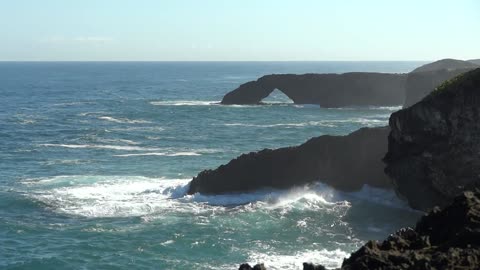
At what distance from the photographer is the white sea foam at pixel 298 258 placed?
102 ft

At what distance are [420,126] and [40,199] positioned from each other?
23.8 m

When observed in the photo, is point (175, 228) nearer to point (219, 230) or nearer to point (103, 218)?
point (219, 230)

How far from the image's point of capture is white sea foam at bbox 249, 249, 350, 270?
102ft

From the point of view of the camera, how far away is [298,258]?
1271 inches

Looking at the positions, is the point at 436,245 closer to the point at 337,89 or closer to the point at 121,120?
the point at 121,120

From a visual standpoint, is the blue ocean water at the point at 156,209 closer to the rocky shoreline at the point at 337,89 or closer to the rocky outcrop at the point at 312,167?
the rocky outcrop at the point at 312,167

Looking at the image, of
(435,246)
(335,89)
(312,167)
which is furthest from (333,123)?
(435,246)

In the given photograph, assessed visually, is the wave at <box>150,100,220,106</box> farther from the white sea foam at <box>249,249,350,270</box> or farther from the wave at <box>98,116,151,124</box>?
the white sea foam at <box>249,249,350,270</box>

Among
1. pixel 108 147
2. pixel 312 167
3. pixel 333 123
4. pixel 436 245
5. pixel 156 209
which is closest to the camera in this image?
pixel 436 245

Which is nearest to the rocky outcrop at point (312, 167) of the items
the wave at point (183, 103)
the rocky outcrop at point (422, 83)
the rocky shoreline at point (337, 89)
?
the rocky outcrop at point (422, 83)

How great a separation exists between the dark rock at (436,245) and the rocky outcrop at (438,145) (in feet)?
53.0

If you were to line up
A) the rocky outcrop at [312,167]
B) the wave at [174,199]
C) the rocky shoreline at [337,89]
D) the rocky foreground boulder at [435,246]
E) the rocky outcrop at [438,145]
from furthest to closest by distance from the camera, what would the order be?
A: the rocky shoreline at [337,89]
the rocky outcrop at [312,167]
the wave at [174,199]
the rocky outcrop at [438,145]
the rocky foreground boulder at [435,246]

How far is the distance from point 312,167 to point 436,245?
90.1ft

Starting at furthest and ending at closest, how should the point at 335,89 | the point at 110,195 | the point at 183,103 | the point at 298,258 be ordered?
the point at 183,103 < the point at 335,89 < the point at 110,195 < the point at 298,258
